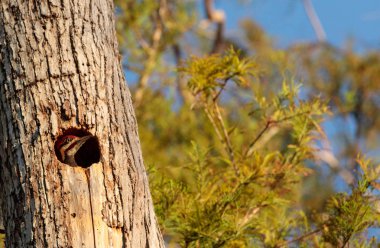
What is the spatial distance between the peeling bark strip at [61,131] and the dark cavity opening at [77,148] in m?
0.02

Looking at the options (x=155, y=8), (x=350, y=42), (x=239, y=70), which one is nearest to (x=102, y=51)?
(x=239, y=70)

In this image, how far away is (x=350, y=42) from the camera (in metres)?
13.1

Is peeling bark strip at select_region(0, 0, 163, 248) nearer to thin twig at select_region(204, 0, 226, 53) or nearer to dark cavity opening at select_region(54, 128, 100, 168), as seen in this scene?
dark cavity opening at select_region(54, 128, 100, 168)

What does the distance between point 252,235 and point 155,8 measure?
4.95m

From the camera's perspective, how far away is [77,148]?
290 centimetres

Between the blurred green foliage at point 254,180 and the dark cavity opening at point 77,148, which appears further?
the blurred green foliage at point 254,180

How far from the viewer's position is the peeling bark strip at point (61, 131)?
279 centimetres

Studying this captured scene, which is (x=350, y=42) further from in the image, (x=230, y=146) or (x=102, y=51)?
(x=102, y=51)

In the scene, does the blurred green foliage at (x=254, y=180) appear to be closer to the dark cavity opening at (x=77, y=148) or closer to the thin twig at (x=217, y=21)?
the dark cavity opening at (x=77, y=148)

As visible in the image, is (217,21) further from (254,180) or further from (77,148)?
(77,148)

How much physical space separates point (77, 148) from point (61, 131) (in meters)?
0.08

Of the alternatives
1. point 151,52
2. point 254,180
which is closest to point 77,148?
point 254,180

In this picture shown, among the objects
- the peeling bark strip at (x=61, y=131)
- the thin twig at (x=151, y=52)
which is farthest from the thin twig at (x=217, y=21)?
the peeling bark strip at (x=61, y=131)

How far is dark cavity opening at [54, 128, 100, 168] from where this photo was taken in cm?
285
